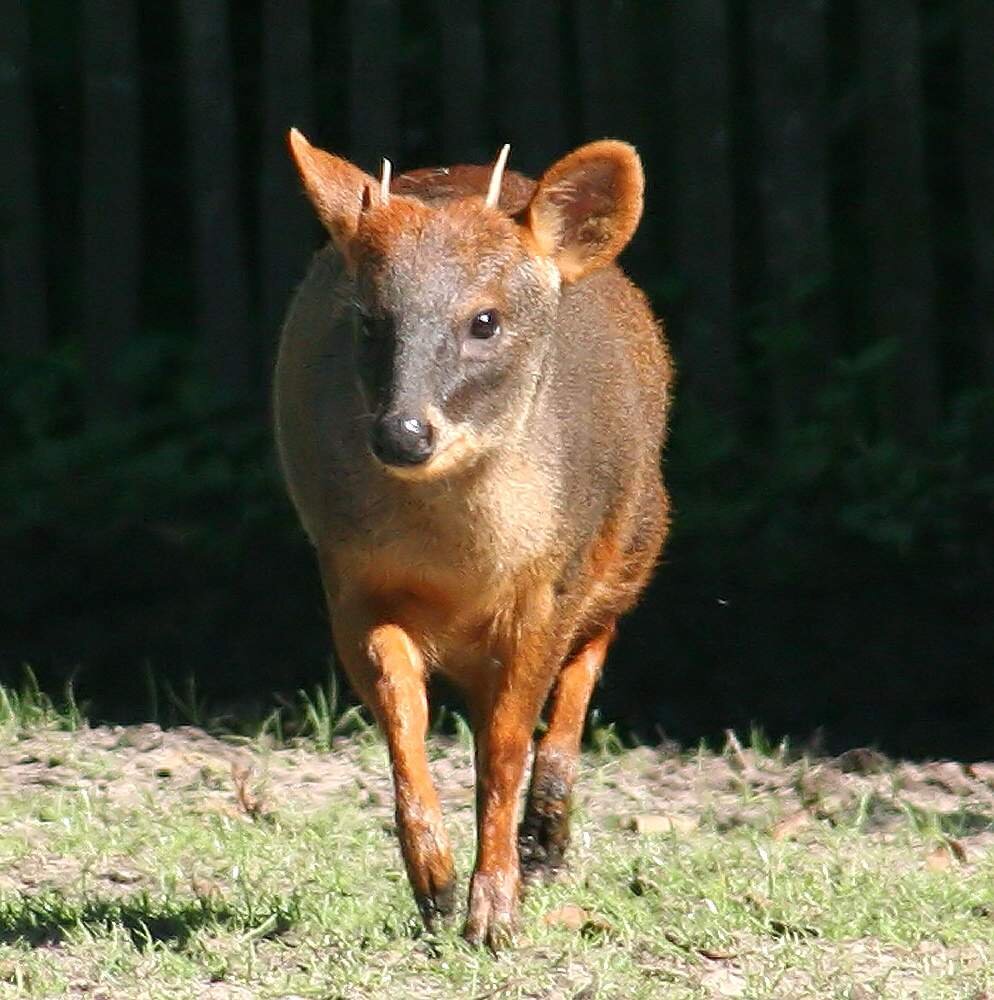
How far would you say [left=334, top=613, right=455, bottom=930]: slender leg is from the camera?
572cm

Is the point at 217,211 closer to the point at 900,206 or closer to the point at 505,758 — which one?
the point at 900,206

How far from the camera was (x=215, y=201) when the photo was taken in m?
9.98

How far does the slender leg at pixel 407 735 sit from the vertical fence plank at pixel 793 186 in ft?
12.2

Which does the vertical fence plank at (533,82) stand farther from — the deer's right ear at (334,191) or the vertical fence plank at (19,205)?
the deer's right ear at (334,191)

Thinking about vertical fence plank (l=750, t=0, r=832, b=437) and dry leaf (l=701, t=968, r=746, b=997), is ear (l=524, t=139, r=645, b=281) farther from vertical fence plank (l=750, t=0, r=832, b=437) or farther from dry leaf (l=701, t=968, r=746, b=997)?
vertical fence plank (l=750, t=0, r=832, b=437)

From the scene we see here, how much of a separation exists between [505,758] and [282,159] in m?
4.36

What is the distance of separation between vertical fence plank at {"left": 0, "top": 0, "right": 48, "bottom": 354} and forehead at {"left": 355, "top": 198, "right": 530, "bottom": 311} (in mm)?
4633

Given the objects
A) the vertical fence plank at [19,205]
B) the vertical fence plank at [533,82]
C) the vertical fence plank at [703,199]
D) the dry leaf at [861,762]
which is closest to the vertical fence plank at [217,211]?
the vertical fence plank at [19,205]

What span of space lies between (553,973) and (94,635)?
374 cm

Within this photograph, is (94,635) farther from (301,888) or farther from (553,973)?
(553,973)

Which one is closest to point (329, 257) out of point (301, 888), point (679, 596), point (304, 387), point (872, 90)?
point (304, 387)

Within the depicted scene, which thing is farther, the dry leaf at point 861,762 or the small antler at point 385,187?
the dry leaf at point 861,762

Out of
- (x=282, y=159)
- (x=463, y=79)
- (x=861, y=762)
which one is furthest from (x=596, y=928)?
(x=282, y=159)

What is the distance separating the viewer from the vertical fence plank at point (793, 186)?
923 centimetres
